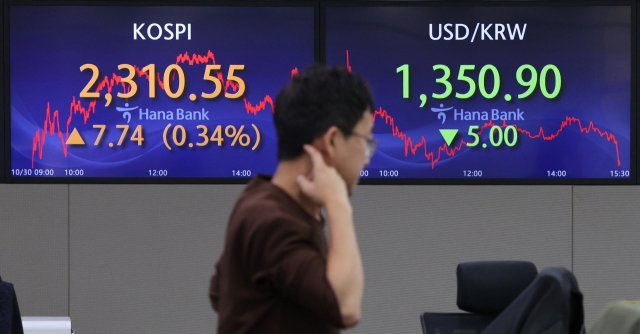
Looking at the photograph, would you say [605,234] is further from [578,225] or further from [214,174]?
[214,174]

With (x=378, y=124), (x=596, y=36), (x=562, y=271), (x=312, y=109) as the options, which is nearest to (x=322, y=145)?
(x=312, y=109)

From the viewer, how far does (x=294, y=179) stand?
1317 mm

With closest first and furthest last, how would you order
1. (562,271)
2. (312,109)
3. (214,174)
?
(312,109) < (562,271) < (214,174)

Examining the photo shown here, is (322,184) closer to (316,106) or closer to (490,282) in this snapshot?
(316,106)

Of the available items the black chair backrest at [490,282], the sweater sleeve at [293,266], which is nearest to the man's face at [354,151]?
the sweater sleeve at [293,266]

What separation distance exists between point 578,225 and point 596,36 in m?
1.02

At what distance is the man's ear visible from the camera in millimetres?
1278

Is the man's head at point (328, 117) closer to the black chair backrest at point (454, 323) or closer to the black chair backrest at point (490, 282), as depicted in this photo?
the black chair backrest at point (490, 282)

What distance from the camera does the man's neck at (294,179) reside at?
1.31 meters

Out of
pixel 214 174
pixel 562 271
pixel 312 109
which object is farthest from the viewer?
pixel 214 174

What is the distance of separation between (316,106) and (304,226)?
0.17 m

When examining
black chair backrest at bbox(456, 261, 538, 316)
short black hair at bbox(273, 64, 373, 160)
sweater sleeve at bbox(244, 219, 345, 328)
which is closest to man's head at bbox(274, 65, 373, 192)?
short black hair at bbox(273, 64, 373, 160)

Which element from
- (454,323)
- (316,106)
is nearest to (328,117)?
(316,106)

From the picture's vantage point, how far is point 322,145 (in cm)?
129
